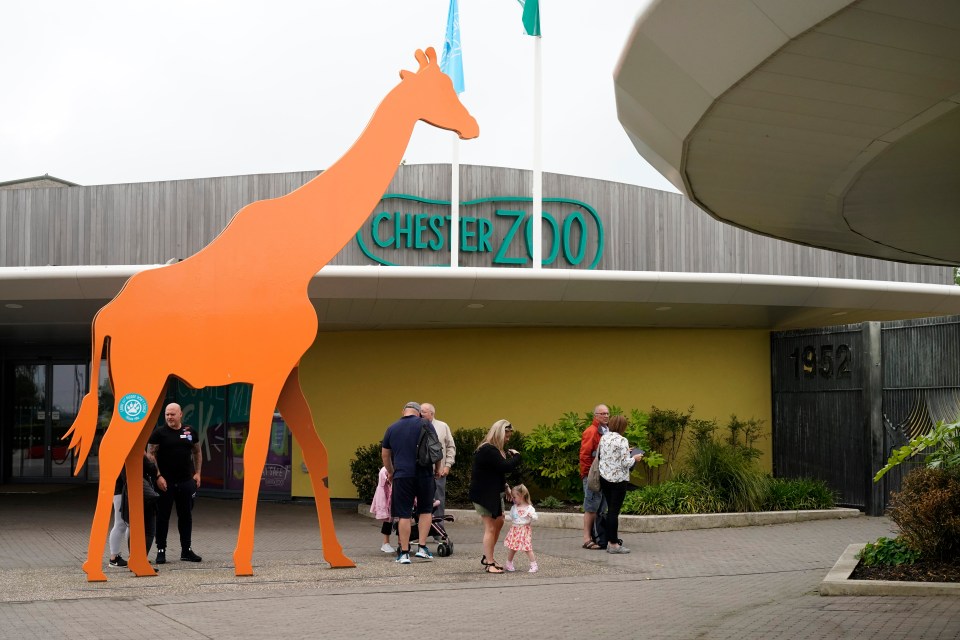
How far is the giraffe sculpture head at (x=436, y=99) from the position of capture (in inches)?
448

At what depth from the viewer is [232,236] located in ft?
35.0

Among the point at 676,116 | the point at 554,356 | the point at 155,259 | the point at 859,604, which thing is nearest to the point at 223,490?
the point at 155,259

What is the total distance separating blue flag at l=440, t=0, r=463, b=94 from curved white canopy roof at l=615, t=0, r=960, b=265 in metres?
11.5

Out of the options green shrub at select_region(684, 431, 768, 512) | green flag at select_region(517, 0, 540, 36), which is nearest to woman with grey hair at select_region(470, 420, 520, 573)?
green shrub at select_region(684, 431, 768, 512)

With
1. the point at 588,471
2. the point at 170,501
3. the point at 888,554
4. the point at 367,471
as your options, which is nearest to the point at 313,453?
the point at 170,501

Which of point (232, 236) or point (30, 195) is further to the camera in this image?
point (30, 195)

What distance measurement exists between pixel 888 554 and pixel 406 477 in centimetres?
494

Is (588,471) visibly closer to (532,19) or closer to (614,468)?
(614,468)

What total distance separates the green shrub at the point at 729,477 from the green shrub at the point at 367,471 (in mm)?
5127

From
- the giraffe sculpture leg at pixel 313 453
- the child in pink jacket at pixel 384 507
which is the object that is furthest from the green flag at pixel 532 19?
the giraffe sculpture leg at pixel 313 453

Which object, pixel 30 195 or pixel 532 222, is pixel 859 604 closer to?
pixel 532 222

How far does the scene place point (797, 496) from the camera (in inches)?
640

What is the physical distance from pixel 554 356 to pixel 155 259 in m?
7.20

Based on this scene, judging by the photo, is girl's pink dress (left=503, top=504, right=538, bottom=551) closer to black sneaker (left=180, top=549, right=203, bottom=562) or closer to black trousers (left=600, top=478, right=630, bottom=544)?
black trousers (left=600, top=478, right=630, bottom=544)
